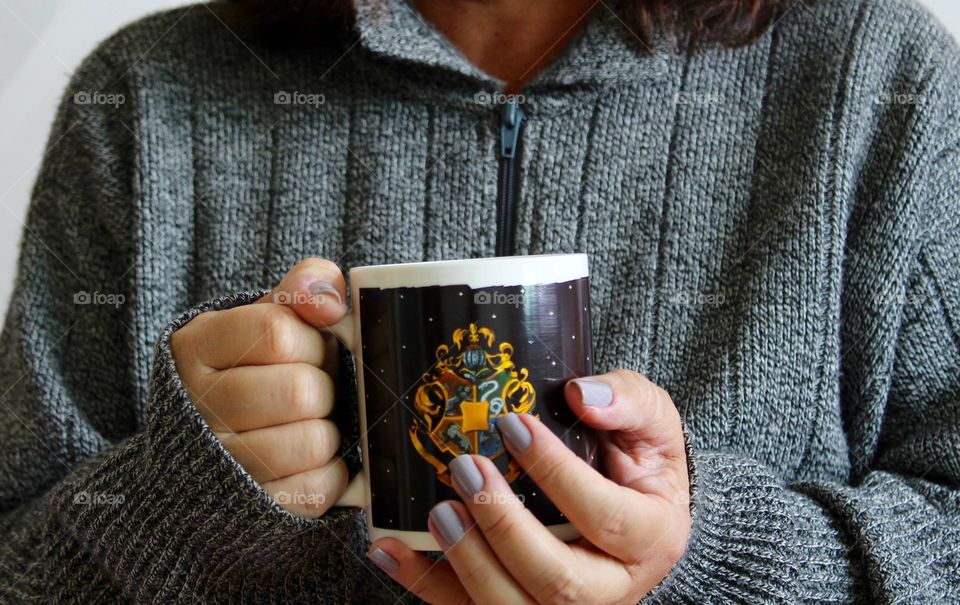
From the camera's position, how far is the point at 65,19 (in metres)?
1.25

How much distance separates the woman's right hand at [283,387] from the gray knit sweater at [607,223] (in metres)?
0.17

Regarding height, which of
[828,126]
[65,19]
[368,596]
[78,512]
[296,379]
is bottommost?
[368,596]

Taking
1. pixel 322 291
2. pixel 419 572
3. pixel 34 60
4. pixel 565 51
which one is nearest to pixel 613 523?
pixel 419 572

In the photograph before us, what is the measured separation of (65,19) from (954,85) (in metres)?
1.16

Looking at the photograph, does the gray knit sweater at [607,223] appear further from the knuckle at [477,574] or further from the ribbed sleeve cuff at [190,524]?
the knuckle at [477,574]

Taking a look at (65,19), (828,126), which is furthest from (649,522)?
(65,19)

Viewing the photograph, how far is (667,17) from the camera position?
Answer: 825 millimetres

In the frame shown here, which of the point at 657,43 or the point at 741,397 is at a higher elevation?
the point at 657,43

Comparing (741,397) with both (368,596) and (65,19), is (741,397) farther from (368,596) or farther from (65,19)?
(65,19)

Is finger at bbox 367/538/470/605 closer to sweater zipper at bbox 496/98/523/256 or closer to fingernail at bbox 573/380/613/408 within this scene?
fingernail at bbox 573/380/613/408

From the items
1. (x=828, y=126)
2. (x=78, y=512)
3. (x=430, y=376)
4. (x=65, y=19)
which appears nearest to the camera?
(x=430, y=376)

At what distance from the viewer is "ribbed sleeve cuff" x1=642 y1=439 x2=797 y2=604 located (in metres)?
0.64

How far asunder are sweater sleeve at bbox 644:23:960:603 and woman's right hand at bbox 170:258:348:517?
277 mm

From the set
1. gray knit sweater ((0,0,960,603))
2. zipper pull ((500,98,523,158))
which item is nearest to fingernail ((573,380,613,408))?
gray knit sweater ((0,0,960,603))
